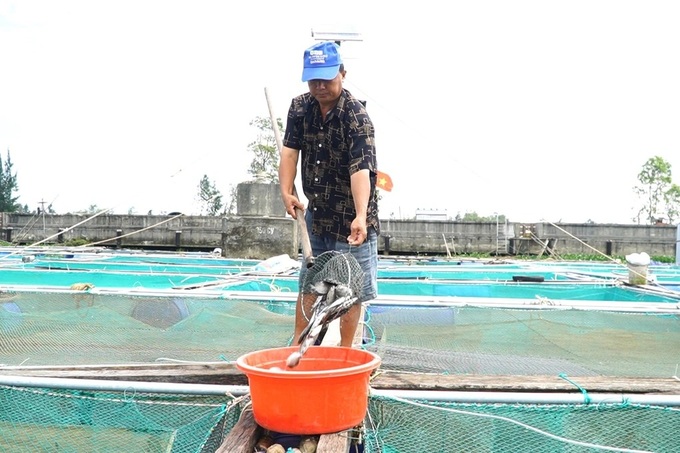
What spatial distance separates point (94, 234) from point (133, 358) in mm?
21258

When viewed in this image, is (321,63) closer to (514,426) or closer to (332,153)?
(332,153)

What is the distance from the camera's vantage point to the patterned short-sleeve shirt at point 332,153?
2.94m

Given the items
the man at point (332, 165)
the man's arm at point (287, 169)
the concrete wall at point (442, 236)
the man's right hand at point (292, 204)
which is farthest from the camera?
the concrete wall at point (442, 236)

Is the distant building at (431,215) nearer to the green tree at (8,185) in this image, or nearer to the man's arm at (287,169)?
the man's arm at (287,169)

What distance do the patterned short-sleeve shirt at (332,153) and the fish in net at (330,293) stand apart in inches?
19.5

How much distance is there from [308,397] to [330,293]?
0.46m

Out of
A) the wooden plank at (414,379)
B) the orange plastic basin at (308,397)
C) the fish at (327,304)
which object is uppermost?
the fish at (327,304)

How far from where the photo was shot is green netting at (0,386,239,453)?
2.47 m

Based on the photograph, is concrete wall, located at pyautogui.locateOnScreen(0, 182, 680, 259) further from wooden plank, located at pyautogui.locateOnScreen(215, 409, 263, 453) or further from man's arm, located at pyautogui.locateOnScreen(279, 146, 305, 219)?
wooden plank, located at pyautogui.locateOnScreen(215, 409, 263, 453)

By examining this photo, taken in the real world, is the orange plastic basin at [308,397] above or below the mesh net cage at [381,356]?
above

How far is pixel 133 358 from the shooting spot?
3596 mm

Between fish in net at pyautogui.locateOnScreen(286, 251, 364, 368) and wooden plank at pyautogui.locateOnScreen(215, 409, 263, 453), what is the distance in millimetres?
304

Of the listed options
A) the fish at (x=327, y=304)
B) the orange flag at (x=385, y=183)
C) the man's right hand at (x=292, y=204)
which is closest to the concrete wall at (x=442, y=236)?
the orange flag at (x=385, y=183)

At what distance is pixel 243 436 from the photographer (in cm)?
209
